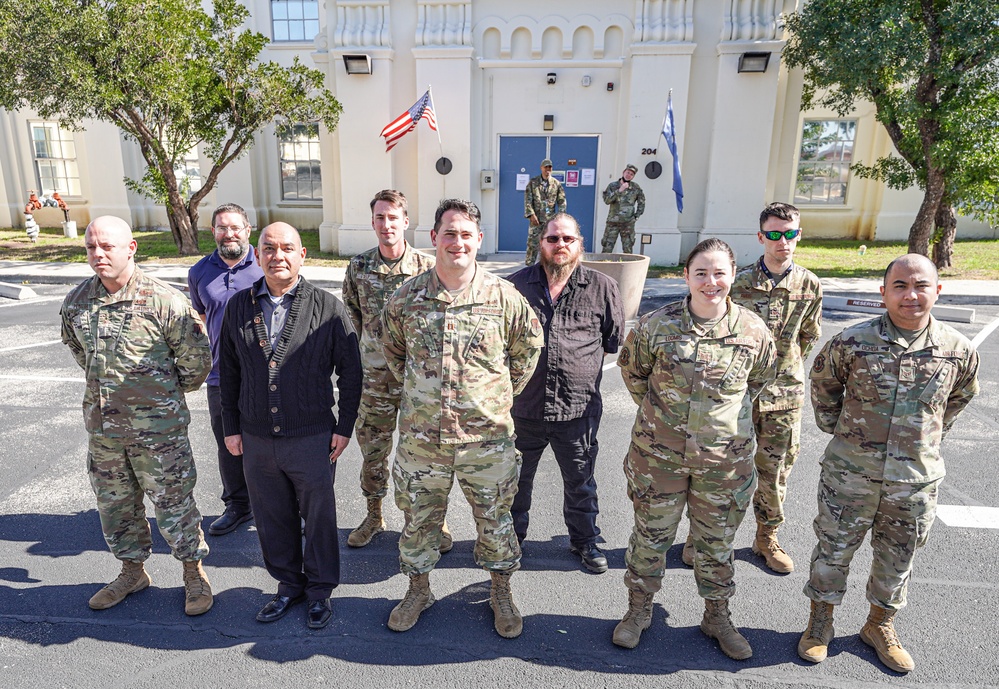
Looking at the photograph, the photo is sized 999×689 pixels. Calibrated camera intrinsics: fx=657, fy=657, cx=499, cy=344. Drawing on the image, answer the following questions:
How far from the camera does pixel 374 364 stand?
3.83m

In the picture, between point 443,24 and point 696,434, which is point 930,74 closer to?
point 443,24

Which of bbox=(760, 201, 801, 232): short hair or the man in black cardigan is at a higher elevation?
bbox=(760, 201, 801, 232): short hair

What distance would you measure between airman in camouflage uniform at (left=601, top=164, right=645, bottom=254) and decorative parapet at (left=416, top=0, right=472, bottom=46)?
446cm

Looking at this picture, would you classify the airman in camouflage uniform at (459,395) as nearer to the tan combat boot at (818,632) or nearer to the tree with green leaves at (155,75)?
the tan combat boot at (818,632)

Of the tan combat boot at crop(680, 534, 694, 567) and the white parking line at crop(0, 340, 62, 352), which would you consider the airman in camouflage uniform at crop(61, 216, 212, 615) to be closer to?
the tan combat boot at crop(680, 534, 694, 567)

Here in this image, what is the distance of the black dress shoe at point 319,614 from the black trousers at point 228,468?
1.12 meters

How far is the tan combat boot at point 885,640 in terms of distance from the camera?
9.80ft

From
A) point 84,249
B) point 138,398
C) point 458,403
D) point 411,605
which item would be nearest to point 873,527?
point 458,403

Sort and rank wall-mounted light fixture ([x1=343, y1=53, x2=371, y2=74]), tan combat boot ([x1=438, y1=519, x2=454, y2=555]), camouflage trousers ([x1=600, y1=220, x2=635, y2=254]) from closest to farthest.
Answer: tan combat boot ([x1=438, y1=519, x2=454, y2=555])
camouflage trousers ([x1=600, y1=220, x2=635, y2=254])
wall-mounted light fixture ([x1=343, y1=53, x2=371, y2=74])

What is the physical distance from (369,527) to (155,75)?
11.5 m

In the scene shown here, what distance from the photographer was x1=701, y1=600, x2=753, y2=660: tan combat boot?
3.07 m

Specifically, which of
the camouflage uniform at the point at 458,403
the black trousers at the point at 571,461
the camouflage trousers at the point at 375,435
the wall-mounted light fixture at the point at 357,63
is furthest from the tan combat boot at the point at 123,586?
the wall-mounted light fixture at the point at 357,63

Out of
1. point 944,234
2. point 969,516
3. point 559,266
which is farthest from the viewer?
point 944,234

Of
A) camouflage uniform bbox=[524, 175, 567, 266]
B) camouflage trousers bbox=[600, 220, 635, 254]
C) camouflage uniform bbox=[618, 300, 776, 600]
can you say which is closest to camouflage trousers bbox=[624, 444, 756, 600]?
camouflage uniform bbox=[618, 300, 776, 600]
